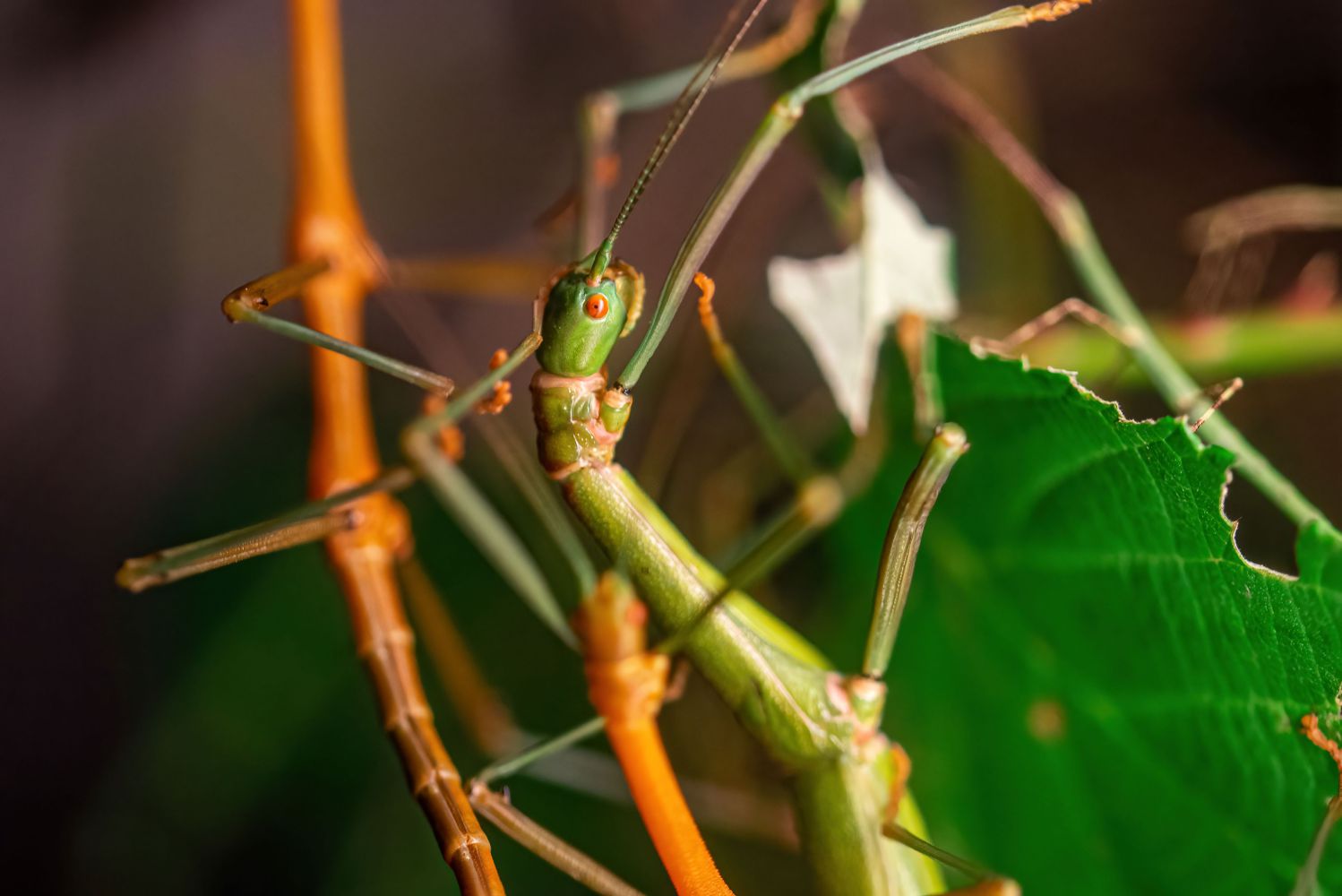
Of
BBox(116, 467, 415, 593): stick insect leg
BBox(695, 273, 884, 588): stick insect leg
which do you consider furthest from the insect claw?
BBox(116, 467, 415, 593): stick insect leg

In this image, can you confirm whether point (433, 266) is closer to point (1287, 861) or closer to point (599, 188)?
point (599, 188)

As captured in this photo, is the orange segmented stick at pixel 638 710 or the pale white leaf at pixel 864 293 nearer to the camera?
the orange segmented stick at pixel 638 710

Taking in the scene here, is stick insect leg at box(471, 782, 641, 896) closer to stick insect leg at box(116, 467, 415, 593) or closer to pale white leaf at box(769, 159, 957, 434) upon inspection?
stick insect leg at box(116, 467, 415, 593)

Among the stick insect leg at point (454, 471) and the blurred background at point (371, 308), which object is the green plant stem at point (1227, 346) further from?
the stick insect leg at point (454, 471)

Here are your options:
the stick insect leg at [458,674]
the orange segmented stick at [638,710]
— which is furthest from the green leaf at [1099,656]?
the stick insect leg at [458,674]

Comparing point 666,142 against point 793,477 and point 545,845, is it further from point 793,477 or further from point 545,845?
point 545,845

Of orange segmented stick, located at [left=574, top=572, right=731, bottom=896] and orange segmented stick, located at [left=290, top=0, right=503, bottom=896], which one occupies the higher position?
Answer: orange segmented stick, located at [left=290, top=0, right=503, bottom=896]

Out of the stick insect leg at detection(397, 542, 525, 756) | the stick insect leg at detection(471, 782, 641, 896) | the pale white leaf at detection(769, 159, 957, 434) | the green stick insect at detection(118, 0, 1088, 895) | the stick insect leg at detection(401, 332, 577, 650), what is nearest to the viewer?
the stick insect leg at detection(401, 332, 577, 650)
